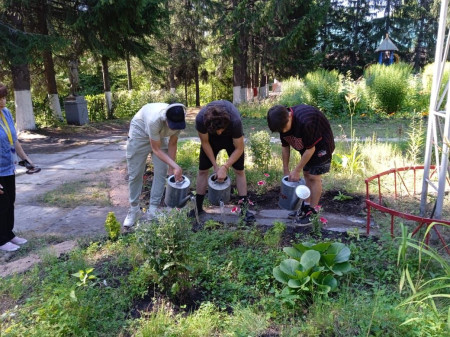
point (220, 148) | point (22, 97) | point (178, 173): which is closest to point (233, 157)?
point (220, 148)

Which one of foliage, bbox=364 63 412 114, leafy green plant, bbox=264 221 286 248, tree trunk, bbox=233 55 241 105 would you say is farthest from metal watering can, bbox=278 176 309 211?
tree trunk, bbox=233 55 241 105

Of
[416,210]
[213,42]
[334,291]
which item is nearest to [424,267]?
[334,291]

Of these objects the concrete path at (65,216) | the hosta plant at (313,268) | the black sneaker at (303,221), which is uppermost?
the hosta plant at (313,268)

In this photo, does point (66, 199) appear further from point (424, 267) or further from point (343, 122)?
point (343, 122)

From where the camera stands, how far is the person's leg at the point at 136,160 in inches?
138

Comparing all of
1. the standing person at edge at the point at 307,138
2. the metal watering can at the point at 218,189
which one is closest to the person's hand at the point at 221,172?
the metal watering can at the point at 218,189

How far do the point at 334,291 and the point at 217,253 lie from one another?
955 mm

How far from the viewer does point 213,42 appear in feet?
62.5

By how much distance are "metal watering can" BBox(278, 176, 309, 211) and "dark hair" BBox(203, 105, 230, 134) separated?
35.5 inches

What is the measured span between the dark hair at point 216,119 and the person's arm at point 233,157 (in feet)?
1.37

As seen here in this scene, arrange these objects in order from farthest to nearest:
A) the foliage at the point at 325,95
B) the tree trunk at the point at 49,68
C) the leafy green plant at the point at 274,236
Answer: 1. the tree trunk at the point at 49,68
2. the foliage at the point at 325,95
3. the leafy green plant at the point at 274,236

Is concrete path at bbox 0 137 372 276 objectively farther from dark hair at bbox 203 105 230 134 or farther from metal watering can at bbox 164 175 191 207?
dark hair at bbox 203 105 230 134

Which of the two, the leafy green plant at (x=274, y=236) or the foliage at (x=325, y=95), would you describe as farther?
the foliage at (x=325, y=95)

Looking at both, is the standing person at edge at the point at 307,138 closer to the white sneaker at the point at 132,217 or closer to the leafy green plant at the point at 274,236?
the leafy green plant at the point at 274,236
